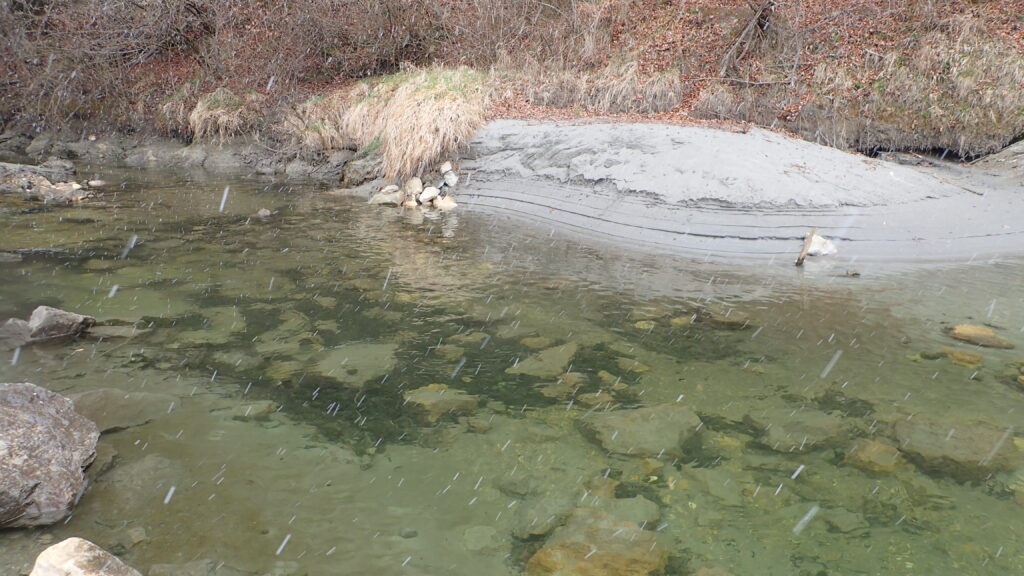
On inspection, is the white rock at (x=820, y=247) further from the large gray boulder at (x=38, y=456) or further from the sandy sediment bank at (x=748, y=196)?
the large gray boulder at (x=38, y=456)

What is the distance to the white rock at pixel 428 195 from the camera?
1066 centimetres

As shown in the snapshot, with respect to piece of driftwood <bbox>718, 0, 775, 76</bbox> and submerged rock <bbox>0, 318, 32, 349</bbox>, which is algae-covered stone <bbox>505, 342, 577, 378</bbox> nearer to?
submerged rock <bbox>0, 318, 32, 349</bbox>

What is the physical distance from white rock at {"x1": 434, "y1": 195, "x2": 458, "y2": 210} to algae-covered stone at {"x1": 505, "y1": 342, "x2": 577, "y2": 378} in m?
6.16

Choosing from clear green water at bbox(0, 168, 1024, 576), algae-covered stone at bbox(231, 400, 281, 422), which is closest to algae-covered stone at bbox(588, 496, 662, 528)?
clear green water at bbox(0, 168, 1024, 576)

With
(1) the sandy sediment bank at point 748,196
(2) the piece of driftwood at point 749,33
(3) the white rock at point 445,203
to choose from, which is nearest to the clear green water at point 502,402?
(1) the sandy sediment bank at point 748,196

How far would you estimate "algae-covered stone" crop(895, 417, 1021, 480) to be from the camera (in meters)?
3.19

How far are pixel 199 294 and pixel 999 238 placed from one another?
867 centimetres

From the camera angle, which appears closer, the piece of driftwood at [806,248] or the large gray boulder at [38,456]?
the large gray boulder at [38,456]

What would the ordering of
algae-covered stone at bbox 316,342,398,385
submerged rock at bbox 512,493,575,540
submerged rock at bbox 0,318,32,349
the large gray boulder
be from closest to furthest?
the large gray boulder < submerged rock at bbox 512,493,575,540 < algae-covered stone at bbox 316,342,398,385 < submerged rock at bbox 0,318,32,349

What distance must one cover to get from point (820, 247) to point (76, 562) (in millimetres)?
7325

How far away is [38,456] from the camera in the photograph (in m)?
2.79

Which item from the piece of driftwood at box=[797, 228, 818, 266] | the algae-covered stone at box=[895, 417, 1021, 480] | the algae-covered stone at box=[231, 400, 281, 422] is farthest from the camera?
the piece of driftwood at box=[797, 228, 818, 266]

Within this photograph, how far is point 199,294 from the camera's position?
18.9 feet

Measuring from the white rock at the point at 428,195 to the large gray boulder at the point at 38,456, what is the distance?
25.6 ft
